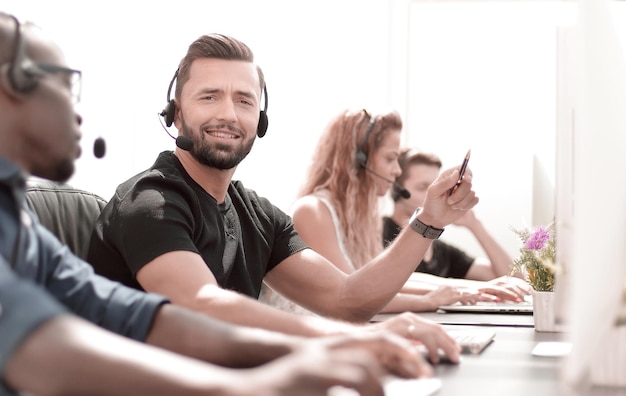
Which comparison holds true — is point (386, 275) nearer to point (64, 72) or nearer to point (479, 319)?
point (479, 319)

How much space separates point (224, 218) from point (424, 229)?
0.44 meters

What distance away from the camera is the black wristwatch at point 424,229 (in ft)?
6.28

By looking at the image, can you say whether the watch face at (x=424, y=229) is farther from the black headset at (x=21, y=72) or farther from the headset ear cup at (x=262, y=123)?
the black headset at (x=21, y=72)

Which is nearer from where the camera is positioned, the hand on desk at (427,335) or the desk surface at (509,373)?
the desk surface at (509,373)

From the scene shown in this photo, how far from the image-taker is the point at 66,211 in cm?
165

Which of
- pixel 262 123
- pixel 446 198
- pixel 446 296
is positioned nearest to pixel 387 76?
pixel 446 296

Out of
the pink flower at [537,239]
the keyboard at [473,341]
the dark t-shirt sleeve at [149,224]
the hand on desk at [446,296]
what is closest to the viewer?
the keyboard at [473,341]

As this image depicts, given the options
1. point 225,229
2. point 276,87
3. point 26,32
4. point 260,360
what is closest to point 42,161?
point 26,32

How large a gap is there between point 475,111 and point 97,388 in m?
3.49

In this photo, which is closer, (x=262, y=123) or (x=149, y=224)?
(x=149, y=224)

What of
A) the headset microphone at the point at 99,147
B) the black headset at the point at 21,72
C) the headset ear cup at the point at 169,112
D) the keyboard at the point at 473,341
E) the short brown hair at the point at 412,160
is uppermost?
the black headset at the point at 21,72

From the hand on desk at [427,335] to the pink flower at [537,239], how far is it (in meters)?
0.71

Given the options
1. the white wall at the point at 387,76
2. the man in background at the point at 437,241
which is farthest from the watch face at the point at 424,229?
the white wall at the point at 387,76

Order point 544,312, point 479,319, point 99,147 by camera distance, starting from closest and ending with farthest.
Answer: point 99,147 → point 544,312 → point 479,319
